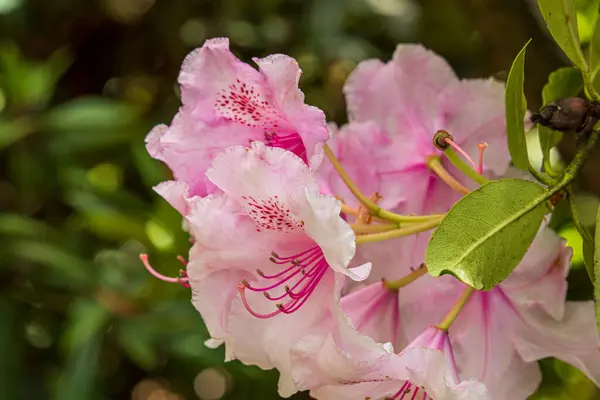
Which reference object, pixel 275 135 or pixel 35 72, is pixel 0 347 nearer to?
pixel 35 72

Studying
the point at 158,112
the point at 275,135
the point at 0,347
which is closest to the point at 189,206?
the point at 275,135

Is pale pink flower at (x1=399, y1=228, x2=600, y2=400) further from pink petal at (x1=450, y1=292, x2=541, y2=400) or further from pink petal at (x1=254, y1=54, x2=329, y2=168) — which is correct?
pink petal at (x1=254, y1=54, x2=329, y2=168)

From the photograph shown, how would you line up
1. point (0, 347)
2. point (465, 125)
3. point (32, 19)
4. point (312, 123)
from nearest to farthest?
1. point (312, 123)
2. point (465, 125)
3. point (0, 347)
4. point (32, 19)

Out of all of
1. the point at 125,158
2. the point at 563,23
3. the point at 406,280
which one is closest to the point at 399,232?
the point at 406,280

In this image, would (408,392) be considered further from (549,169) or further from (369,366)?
(549,169)

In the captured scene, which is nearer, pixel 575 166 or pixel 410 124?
pixel 575 166

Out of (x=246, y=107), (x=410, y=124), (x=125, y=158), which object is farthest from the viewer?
(x=125, y=158)

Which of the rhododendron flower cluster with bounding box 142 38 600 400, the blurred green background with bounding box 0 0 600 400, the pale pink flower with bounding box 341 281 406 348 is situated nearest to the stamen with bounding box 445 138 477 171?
the rhododendron flower cluster with bounding box 142 38 600 400
